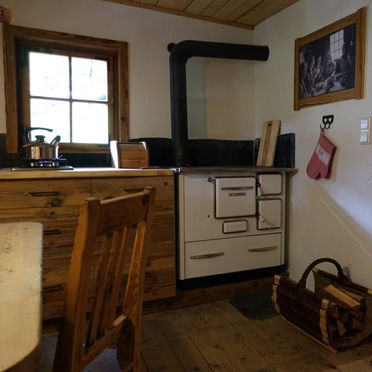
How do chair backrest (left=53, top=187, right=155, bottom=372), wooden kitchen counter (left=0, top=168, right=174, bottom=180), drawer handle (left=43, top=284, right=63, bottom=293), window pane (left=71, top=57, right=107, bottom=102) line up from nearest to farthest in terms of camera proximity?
chair backrest (left=53, top=187, right=155, bottom=372) < wooden kitchen counter (left=0, top=168, right=174, bottom=180) < drawer handle (left=43, top=284, right=63, bottom=293) < window pane (left=71, top=57, right=107, bottom=102)

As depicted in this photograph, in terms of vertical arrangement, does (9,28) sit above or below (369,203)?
above

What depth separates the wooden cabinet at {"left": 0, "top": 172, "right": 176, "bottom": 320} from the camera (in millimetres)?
1663

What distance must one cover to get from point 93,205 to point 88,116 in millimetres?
1981

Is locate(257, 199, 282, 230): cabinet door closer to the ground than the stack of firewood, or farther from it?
farther from it

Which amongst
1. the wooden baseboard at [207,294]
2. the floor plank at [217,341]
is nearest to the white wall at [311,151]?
the wooden baseboard at [207,294]

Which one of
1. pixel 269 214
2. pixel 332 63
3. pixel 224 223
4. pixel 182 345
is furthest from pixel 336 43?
pixel 182 345

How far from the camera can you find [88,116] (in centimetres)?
246

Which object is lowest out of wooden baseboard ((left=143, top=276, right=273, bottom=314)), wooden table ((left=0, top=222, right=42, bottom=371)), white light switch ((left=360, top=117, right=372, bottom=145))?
wooden baseboard ((left=143, top=276, right=273, bottom=314))

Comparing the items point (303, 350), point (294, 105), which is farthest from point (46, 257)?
point (294, 105)

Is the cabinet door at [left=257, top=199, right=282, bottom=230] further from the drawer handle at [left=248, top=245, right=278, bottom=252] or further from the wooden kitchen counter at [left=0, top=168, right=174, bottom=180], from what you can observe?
the wooden kitchen counter at [left=0, top=168, right=174, bottom=180]

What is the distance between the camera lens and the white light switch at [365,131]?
Answer: 6.05 ft

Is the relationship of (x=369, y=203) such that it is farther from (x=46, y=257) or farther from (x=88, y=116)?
(x=88, y=116)

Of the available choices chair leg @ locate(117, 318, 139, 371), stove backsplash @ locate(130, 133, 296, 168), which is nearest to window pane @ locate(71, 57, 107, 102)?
stove backsplash @ locate(130, 133, 296, 168)

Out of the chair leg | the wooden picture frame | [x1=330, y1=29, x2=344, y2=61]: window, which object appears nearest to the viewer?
the chair leg
